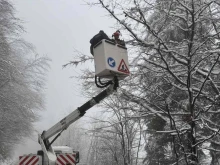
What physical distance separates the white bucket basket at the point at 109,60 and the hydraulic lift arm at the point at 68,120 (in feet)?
0.57

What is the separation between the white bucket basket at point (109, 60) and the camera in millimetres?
3780

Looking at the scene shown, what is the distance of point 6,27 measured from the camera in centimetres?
1276

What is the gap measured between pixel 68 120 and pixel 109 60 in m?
1.55

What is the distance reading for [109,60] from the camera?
12.5 ft

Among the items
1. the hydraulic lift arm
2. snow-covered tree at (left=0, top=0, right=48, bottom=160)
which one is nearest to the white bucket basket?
the hydraulic lift arm

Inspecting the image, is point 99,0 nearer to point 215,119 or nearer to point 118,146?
point 215,119

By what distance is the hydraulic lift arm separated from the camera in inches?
163

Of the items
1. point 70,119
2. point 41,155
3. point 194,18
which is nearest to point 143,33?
point 194,18

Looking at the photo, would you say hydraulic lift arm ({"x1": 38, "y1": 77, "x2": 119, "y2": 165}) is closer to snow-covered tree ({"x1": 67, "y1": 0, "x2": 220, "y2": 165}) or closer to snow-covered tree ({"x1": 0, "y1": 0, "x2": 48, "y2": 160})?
snow-covered tree ({"x1": 67, "y1": 0, "x2": 220, "y2": 165})

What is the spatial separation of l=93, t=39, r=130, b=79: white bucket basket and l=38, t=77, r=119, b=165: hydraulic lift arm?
175 millimetres

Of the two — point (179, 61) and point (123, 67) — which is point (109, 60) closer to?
point (123, 67)

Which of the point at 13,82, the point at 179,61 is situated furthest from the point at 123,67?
the point at 13,82

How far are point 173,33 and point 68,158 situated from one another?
162 inches

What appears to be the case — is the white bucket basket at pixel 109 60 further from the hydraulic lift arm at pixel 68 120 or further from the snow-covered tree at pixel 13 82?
the snow-covered tree at pixel 13 82
